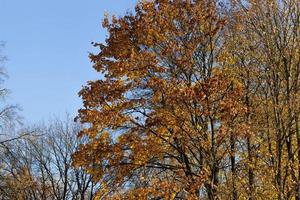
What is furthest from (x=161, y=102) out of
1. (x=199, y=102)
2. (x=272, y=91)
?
(x=272, y=91)

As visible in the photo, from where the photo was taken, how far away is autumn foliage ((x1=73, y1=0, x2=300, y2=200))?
12.0 meters

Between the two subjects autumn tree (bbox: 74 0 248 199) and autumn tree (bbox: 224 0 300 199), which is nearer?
autumn tree (bbox: 224 0 300 199)

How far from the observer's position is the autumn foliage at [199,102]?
11969 millimetres

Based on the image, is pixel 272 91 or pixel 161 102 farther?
pixel 161 102

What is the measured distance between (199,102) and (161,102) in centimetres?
176

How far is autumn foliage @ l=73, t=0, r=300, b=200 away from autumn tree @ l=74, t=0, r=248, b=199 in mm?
32

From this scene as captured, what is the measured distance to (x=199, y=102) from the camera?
1286 centimetres

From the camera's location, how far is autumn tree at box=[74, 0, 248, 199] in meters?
13.1

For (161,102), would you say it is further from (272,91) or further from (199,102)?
(272,91)

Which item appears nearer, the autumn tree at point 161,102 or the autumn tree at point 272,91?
the autumn tree at point 272,91

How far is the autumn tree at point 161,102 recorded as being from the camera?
13062 mm

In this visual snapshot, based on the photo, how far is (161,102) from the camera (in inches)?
566

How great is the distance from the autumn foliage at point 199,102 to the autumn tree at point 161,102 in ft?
0.10

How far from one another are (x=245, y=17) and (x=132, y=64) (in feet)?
12.0
